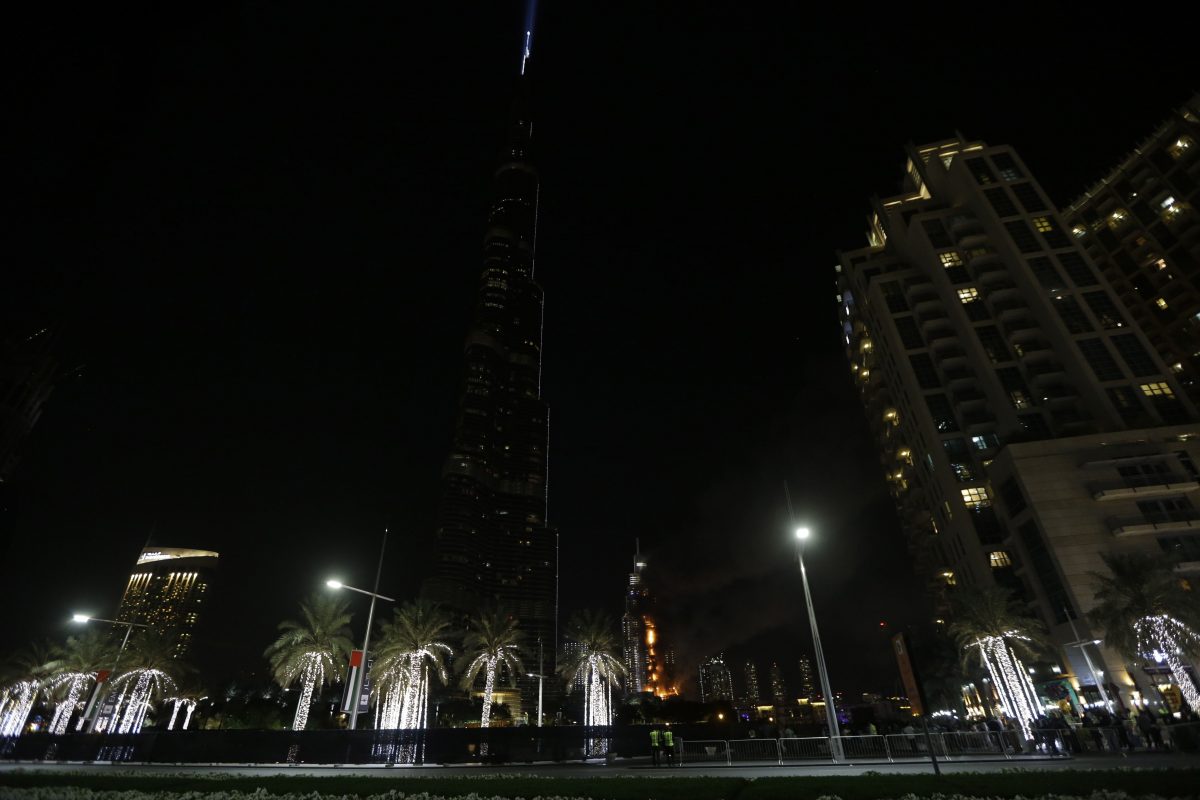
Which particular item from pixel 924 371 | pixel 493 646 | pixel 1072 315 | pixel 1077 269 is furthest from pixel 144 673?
pixel 1077 269

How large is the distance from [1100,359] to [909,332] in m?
23.9

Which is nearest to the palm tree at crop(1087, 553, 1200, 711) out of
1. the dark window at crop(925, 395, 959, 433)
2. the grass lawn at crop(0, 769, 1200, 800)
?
the grass lawn at crop(0, 769, 1200, 800)

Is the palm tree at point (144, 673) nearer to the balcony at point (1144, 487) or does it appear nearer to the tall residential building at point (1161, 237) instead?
the balcony at point (1144, 487)

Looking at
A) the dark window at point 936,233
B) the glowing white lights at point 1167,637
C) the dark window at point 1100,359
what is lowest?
the glowing white lights at point 1167,637

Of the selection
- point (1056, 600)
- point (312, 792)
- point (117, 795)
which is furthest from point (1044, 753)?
point (1056, 600)

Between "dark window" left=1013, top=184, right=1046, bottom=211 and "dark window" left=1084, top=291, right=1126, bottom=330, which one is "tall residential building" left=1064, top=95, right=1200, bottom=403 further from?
"dark window" left=1084, top=291, right=1126, bottom=330

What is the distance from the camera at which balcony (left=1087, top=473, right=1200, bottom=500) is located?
5566cm

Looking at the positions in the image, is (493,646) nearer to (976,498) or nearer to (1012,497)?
(1012,497)

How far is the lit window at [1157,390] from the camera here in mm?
65750

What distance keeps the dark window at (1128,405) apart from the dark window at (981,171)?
3938 centimetres

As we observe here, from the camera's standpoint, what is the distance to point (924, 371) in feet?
280

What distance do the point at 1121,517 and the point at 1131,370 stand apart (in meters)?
23.9

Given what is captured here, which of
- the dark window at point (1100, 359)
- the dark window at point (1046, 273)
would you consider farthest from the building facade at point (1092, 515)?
the dark window at point (1046, 273)

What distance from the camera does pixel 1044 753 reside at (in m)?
24.0
